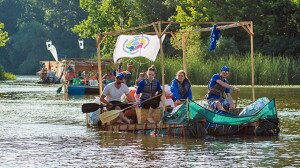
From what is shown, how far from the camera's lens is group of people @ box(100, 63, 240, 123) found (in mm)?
23128

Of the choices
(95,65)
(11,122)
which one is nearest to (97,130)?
(11,122)

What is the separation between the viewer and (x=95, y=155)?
19.0m

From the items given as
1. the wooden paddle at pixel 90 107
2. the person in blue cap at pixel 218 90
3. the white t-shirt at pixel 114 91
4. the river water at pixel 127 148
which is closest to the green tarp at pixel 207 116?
the river water at pixel 127 148

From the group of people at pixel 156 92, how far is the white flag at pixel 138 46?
3539mm

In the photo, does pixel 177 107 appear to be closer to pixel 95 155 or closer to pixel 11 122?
pixel 95 155

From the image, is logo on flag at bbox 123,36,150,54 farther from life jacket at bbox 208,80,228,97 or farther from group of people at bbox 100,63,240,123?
life jacket at bbox 208,80,228,97

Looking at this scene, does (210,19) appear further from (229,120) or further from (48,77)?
(229,120)

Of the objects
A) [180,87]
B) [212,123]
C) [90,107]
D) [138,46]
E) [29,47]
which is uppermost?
[29,47]

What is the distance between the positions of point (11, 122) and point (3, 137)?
5.38 metres

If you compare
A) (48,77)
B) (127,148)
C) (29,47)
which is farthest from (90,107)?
(29,47)

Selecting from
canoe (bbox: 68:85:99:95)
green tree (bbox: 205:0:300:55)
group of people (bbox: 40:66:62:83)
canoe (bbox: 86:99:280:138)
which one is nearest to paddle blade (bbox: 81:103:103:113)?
canoe (bbox: 86:99:280:138)

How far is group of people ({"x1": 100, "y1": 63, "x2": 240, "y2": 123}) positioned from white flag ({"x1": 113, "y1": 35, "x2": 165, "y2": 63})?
3.54 metres

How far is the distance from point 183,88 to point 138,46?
535cm

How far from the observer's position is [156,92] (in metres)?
23.7
